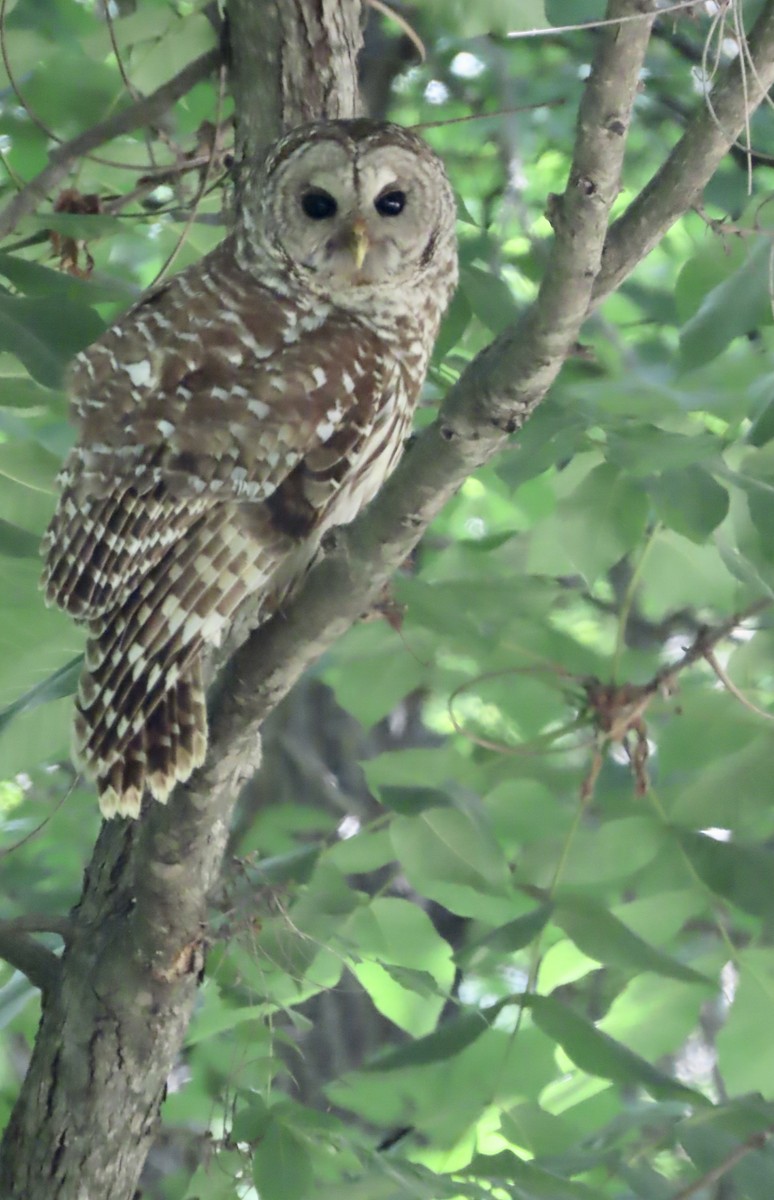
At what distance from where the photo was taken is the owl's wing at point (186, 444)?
1553 mm

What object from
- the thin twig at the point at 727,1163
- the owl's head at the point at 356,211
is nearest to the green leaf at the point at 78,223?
the owl's head at the point at 356,211

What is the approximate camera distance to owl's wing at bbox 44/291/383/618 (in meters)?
1.55

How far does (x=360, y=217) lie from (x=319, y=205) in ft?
0.21

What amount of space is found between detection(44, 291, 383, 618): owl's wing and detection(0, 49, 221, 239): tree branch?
214 millimetres

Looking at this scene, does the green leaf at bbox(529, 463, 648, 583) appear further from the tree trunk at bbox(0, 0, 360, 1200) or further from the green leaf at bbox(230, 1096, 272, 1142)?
the green leaf at bbox(230, 1096, 272, 1142)

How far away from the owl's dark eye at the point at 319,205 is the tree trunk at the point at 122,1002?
0.82m

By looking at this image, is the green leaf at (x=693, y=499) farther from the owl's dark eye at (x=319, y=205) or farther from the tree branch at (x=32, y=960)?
the tree branch at (x=32, y=960)

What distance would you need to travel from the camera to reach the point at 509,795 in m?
1.65

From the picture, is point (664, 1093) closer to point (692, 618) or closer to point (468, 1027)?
point (468, 1027)

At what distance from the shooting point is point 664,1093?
52.8 inches

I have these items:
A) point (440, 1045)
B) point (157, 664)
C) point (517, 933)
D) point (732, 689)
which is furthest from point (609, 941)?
point (157, 664)

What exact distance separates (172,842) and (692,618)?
2098 millimetres

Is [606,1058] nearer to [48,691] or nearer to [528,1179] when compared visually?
[528,1179]

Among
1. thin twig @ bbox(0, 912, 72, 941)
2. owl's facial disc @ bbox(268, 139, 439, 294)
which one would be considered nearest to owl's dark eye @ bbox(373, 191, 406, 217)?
owl's facial disc @ bbox(268, 139, 439, 294)
